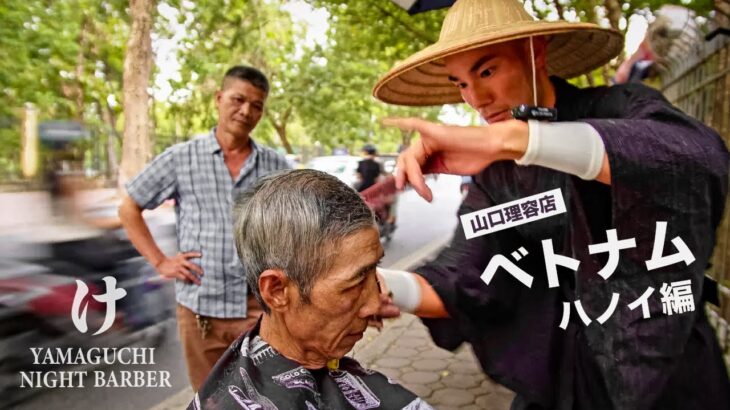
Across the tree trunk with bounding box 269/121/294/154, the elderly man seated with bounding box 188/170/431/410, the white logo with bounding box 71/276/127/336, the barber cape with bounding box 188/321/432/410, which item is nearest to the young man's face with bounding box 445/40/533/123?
the elderly man seated with bounding box 188/170/431/410

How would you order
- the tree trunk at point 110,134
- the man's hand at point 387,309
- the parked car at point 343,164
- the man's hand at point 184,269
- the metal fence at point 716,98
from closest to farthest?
1. the man's hand at point 387,309
2. the man's hand at point 184,269
3. the metal fence at point 716,98
4. the tree trunk at point 110,134
5. the parked car at point 343,164

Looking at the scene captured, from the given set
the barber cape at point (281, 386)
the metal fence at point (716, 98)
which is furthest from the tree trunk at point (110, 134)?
the metal fence at point (716, 98)

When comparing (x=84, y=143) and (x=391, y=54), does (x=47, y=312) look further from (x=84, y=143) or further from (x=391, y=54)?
(x=391, y=54)

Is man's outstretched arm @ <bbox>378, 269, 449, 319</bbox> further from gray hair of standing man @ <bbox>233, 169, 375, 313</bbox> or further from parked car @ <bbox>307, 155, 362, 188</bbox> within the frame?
parked car @ <bbox>307, 155, 362, 188</bbox>

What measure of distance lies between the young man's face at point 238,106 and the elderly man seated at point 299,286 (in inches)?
54.9

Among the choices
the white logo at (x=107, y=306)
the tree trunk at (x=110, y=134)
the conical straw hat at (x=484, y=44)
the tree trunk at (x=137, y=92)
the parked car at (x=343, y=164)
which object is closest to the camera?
the conical straw hat at (x=484, y=44)

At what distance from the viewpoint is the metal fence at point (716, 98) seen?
132 inches

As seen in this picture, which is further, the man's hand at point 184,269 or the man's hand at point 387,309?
the man's hand at point 184,269

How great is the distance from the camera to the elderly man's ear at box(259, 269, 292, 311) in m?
1.12

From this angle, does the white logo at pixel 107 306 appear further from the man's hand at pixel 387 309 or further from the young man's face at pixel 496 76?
the young man's face at pixel 496 76

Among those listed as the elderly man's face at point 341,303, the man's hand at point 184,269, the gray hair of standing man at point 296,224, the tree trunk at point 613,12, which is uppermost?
the tree trunk at point 613,12

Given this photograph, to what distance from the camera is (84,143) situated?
3271 mm

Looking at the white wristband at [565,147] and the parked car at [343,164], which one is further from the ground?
the white wristband at [565,147]

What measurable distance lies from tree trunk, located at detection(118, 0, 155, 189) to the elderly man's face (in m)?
1.98
